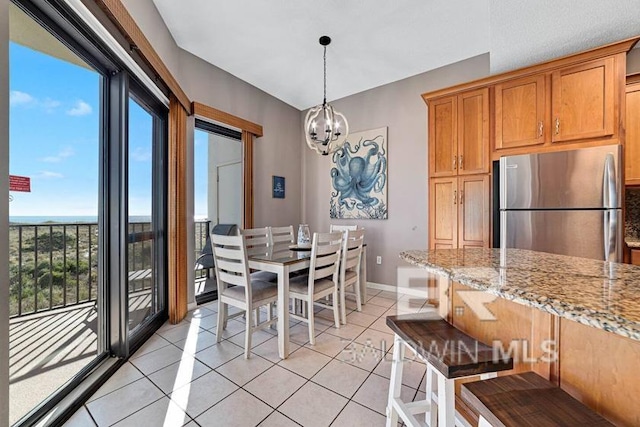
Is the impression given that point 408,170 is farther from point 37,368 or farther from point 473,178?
point 37,368

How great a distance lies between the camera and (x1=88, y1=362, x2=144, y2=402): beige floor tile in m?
1.62

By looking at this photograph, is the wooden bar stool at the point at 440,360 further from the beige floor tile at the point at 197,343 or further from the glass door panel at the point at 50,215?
the glass door panel at the point at 50,215

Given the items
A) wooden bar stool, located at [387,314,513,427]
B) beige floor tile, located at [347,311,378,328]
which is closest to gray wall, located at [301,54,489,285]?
beige floor tile, located at [347,311,378,328]

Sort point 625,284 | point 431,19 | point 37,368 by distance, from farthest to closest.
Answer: point 431,19
point 37,368
point 625,284

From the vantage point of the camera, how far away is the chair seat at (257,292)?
7.02 feet

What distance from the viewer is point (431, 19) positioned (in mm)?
2383

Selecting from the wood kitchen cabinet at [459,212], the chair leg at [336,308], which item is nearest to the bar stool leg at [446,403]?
the chair leg at [336,308]

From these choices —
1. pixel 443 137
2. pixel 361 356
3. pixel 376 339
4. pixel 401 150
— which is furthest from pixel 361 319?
pixel 401 150

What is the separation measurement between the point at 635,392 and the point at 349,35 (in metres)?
2.96

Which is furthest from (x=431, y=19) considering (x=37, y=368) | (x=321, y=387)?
(x=37, y=368)

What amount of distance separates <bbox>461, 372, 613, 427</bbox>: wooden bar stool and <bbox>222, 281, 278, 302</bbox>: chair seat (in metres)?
1.64

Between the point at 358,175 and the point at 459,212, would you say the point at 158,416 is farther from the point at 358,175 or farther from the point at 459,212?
the point at 358,175

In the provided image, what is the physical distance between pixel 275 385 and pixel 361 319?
1.23 metres

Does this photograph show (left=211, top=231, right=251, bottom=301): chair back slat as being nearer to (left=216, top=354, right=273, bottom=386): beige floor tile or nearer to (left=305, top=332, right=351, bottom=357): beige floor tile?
(left=216, top=354, right=273, bottom=386): beige floor tile
